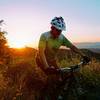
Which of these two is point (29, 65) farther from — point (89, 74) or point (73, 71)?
point (73, 71)

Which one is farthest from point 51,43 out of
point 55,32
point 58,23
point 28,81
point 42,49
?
point 28,81

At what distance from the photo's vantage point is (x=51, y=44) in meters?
9.78

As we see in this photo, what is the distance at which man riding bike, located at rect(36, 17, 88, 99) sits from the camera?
9188 millimetres

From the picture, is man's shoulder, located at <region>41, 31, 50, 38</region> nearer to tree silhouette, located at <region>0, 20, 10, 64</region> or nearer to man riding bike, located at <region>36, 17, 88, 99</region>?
man riding bike, located at <region>36, 17, 88, 99</region>

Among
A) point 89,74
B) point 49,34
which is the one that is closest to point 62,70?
point 49,34

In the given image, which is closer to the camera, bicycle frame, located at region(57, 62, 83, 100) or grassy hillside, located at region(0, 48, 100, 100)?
bicycle frame, located at region(57, 62, 83, 100)

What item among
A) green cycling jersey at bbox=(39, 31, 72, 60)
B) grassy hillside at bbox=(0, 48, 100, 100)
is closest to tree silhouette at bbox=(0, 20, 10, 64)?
grassy hillside at bbox=(0, 48, 100, 100)

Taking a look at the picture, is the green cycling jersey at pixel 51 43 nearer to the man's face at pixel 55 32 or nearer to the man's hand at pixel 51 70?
the man's face at pixel 55 32

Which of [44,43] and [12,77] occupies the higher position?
[44,43]

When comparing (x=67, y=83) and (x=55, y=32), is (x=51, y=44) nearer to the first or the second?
(x=55, y=32)

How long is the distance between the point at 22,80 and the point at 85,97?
2.05 metres

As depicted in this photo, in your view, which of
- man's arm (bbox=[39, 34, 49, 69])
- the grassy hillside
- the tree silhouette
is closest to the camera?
man's arm (bbox=[39, 34, 49, 69])

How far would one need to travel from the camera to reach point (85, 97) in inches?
483

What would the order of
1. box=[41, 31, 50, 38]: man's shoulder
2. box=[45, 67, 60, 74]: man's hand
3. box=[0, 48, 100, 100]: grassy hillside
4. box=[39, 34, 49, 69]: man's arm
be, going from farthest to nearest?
box=[0, 48, 100, 100]: grassy hillside < box=[41, 31, 50, 38]: man's shoulder < box=[39, 34, 49, 69]: man's arm < box=[45, 67, 60, 74]: man's hand
